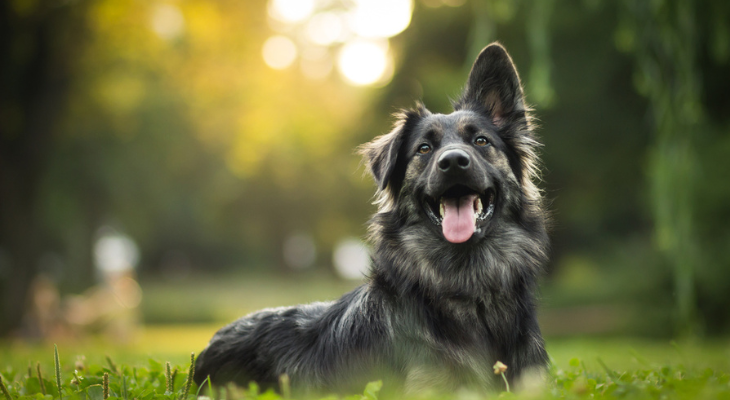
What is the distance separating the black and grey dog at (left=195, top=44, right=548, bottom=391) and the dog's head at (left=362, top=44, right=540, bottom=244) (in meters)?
0.01

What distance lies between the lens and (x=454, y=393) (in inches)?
142

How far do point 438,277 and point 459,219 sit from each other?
1.47ft

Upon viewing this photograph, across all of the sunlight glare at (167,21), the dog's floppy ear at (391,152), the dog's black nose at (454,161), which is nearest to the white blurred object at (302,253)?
the sunlight glare at (167,21)

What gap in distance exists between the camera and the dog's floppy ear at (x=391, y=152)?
461cm

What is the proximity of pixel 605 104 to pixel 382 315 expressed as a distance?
13338 mm

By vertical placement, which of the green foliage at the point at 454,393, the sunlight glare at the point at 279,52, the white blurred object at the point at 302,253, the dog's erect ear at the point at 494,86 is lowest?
the white blurred object at the point at 302,253

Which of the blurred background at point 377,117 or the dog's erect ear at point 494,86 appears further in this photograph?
the blurred background at point 377,117

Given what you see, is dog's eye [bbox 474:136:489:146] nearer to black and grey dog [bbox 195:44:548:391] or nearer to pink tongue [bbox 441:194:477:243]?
black and grey dog [bbox 195:44:548:391]

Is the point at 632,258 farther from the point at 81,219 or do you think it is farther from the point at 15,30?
the point at 81,219

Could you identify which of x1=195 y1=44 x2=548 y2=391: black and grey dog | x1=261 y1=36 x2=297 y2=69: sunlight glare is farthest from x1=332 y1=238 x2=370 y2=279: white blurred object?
x1=261 y1=36 x2=297 y2=69: sunlight glare

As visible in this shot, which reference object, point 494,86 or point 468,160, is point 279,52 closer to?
point 494,86

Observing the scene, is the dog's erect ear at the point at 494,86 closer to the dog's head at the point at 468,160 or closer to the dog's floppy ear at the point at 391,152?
the dog's head at the point at 468,160

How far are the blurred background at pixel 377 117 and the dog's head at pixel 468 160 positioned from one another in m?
0.90

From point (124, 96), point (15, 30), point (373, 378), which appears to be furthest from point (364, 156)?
point (124, 96)
